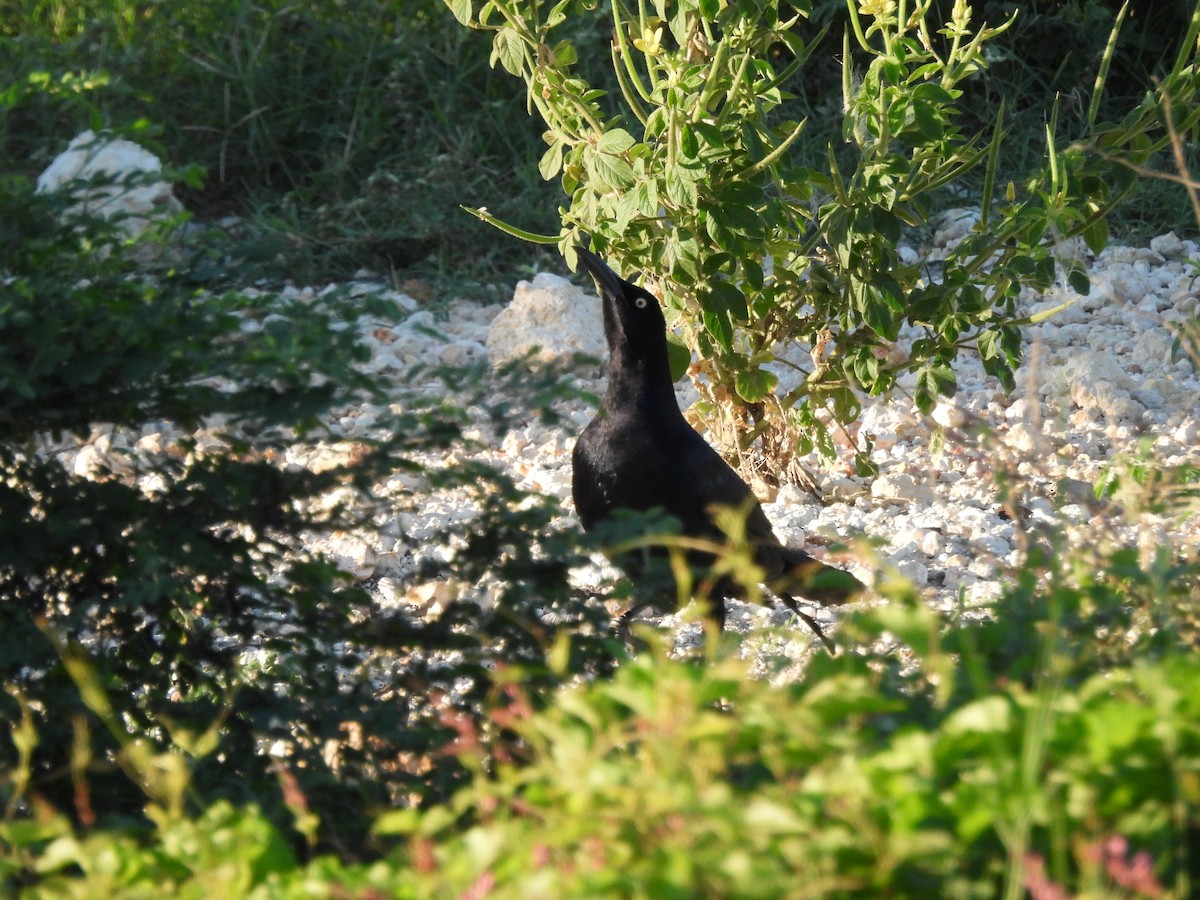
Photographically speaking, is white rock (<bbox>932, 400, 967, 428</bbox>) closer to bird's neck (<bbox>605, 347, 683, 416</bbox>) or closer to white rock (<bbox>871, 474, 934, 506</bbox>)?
white rock (<bbox>871, 474, 934, 506</bbox>)

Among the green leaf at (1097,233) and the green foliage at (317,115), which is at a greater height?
the green foliage at (317,115)

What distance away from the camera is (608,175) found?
388 cm

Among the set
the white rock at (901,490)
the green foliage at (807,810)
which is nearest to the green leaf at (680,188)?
the white rock at (901,490)

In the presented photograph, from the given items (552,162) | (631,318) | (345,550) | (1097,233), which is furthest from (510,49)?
(1097,233)

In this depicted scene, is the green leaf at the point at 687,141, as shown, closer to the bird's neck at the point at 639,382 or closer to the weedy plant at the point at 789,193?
the weedy plant at the point at 789,193

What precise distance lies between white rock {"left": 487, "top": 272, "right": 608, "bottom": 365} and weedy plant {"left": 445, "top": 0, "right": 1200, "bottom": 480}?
3.98 feet

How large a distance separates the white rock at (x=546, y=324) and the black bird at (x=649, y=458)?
1633 millimetres

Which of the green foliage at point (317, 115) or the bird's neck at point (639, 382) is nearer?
the bird's neck at point (639, 382)

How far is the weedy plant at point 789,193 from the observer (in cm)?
380

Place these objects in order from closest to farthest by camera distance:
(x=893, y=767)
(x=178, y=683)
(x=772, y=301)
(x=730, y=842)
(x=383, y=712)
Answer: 1. (x=730, y=842)
2. (x=893, y=767)
3. (x=383, y=712)
4. (x=178, y=683)
5. (x=772, y=301)

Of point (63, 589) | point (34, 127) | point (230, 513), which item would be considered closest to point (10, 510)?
point (63, 589)

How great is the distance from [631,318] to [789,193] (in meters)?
0.71

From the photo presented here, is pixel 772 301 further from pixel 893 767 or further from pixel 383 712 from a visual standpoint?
pixel 893 767

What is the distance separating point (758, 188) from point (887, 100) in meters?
0.38
